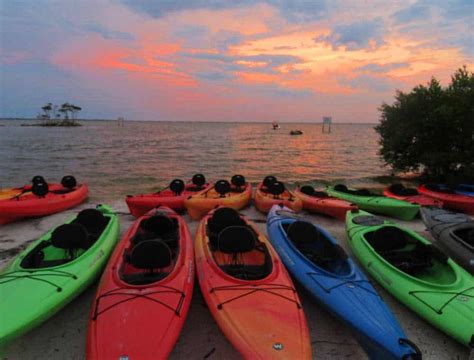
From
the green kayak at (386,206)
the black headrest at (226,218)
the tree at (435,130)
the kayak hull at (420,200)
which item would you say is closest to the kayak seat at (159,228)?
the black headrest at (226,218)

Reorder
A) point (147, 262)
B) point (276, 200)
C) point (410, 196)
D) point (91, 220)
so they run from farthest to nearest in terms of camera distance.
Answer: point (410, 196), point (276, 200), point (91, 220), point (147, 262)

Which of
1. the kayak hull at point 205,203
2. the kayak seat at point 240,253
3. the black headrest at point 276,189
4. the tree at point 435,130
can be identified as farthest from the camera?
the tree at point 435,130

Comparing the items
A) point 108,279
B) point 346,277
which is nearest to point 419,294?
point 346,277

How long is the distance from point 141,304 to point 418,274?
4791mm

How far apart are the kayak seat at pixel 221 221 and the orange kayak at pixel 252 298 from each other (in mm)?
429

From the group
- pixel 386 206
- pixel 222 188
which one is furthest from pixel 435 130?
pixel 222 188

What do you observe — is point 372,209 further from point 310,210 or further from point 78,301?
point 78,301

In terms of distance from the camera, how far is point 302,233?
20.9 ft

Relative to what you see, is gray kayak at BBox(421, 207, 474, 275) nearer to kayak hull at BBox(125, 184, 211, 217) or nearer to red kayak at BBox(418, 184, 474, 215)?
red kayak at BBox(418, 184, 474, 215)

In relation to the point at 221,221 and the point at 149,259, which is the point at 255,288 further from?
the point at 221,221

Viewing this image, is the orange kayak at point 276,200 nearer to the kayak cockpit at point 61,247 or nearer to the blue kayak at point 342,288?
the blue kayak at point 342,288

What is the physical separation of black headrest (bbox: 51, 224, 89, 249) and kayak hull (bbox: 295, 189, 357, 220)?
6.81 metres

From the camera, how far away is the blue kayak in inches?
147

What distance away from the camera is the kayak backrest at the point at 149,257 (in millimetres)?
5035
